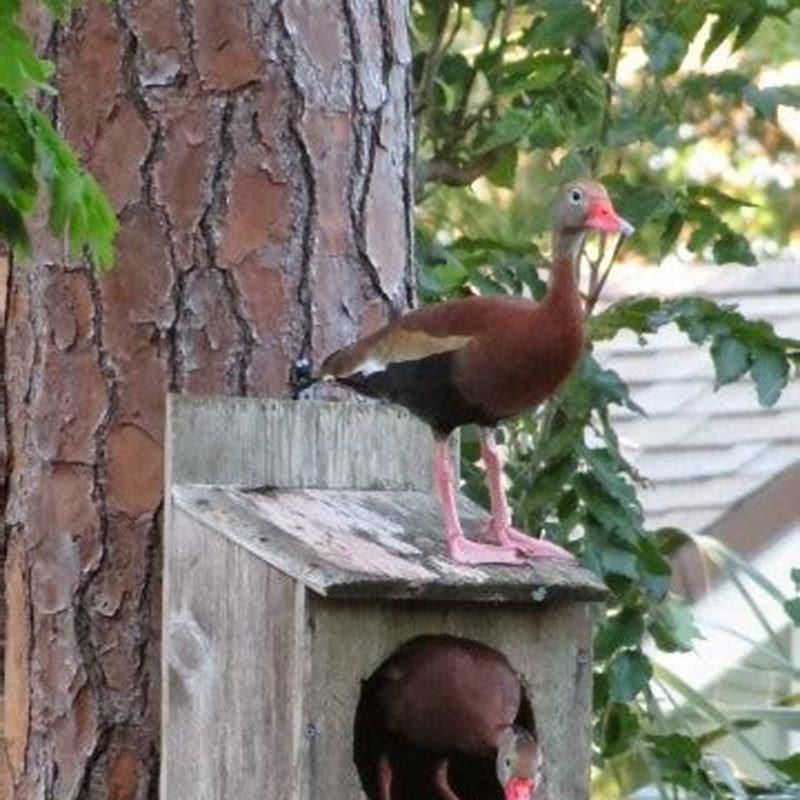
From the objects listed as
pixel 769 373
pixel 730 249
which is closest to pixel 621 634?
pixel 769 373

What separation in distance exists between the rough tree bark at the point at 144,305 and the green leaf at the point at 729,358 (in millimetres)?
743

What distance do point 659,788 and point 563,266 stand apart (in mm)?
1444

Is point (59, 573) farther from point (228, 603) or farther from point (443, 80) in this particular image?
point (443, 80)

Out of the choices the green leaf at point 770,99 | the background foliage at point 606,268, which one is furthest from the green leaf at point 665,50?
the green leaf at point 770,99

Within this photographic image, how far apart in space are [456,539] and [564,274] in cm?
35

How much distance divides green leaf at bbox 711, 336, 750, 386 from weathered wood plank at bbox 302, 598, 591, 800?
2.88 feet

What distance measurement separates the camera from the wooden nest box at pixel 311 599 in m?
3.11

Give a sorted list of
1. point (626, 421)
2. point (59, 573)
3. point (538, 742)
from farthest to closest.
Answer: point (626, 421), point (59, 573), point (538, 742)

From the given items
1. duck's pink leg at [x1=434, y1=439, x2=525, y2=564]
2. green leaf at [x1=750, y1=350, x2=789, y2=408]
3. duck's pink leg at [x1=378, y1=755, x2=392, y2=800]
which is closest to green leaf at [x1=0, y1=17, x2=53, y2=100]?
duck's pink leg at [x1=434, y1=439, x2=525, y2=564]

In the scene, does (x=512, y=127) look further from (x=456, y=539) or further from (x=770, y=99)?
(x=456, y=539)

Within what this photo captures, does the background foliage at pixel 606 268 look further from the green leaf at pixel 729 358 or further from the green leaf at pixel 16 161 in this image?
the green leaf at pixel 16 161

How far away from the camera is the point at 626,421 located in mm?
6965

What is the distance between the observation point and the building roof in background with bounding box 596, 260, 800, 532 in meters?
6.55

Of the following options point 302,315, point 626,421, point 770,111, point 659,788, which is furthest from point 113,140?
point 626,421
